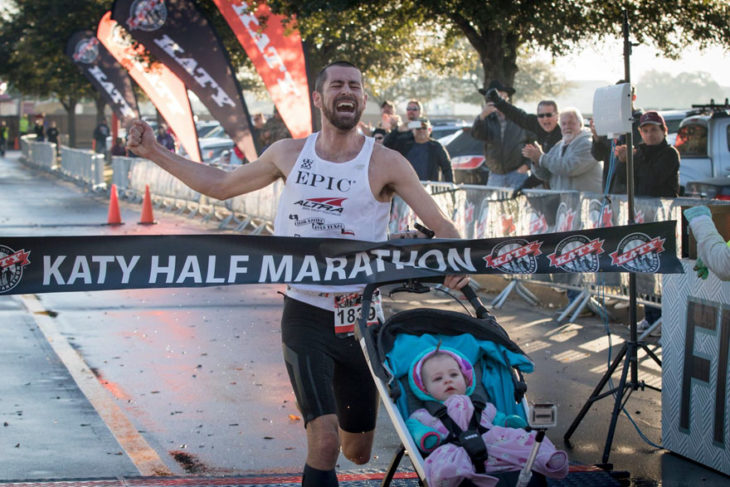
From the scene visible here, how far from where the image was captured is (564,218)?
10.4m

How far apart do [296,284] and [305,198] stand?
39 centimetres

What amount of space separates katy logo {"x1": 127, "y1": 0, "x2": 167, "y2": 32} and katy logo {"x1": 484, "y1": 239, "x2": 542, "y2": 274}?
692 inches

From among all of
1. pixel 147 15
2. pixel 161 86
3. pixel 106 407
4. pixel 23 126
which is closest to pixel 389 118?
pixel 147 15

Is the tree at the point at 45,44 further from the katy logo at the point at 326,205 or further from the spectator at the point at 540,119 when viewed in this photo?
the katy logo at the point at 326,205

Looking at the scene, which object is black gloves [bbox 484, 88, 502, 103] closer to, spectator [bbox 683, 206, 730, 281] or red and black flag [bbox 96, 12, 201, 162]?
spectator [bbox 683, 206, 730, 281]

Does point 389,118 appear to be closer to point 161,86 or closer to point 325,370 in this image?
point 161,86

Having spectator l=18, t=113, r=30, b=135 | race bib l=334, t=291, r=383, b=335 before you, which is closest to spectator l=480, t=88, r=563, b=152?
race bib l=334, t=291, r=383, b=335

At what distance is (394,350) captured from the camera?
14.9 feet

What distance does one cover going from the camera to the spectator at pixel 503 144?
1281 cm

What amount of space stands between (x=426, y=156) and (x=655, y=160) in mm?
4536

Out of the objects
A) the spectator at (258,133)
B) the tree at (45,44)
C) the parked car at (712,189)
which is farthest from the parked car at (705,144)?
the tree at (45,44)

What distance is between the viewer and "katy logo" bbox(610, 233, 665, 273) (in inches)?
205

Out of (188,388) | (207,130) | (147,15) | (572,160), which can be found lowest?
(188,388)

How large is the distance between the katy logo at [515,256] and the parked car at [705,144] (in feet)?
36.3
